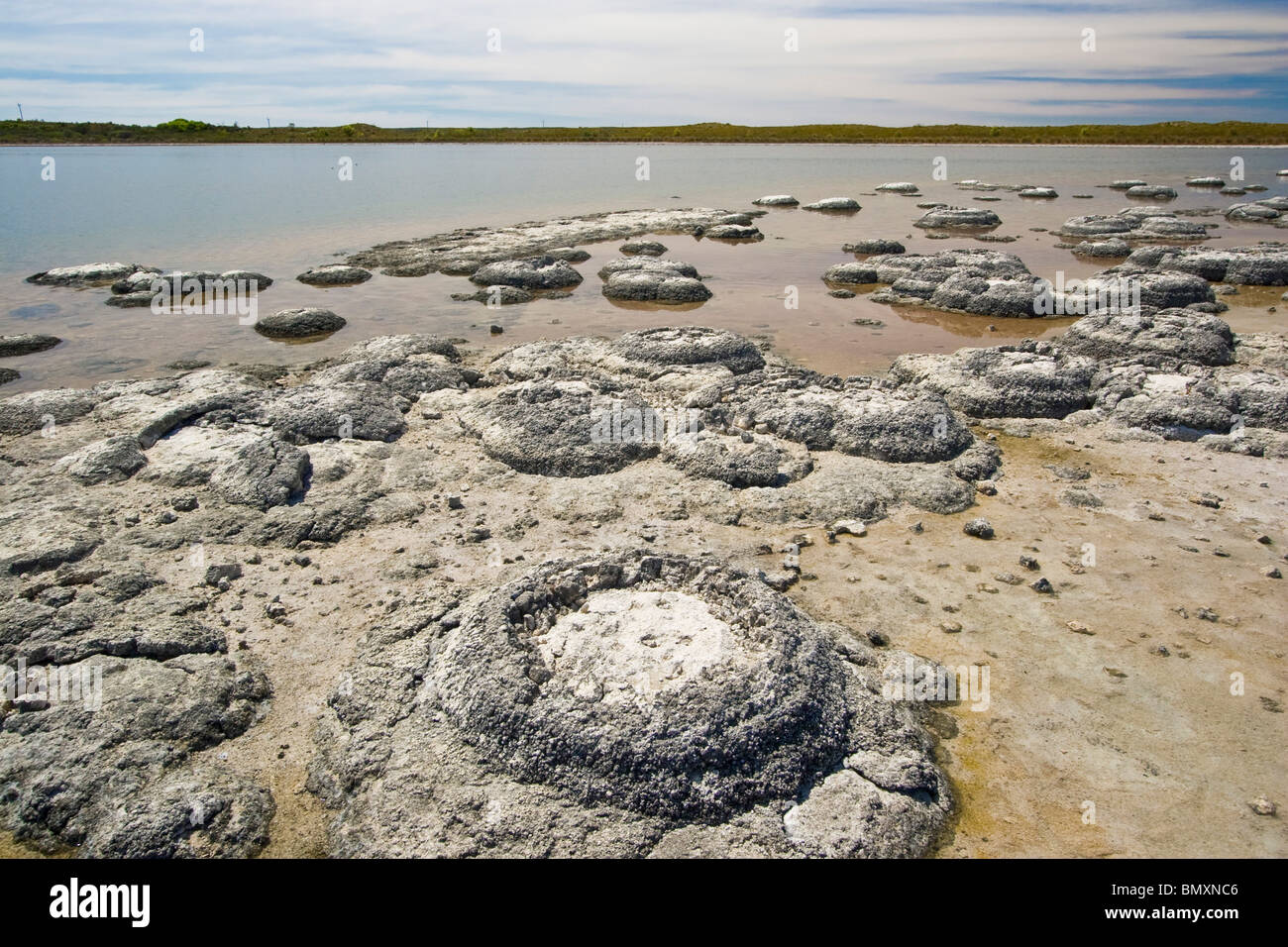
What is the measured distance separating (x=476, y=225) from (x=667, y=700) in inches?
835

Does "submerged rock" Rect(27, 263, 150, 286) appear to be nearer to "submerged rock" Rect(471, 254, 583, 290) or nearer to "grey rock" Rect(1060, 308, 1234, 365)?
"submerged rock" Rect(471, 254, 583, 290)

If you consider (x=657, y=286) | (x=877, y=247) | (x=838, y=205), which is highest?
(x=838, y=205)

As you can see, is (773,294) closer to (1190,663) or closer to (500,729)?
(1190,663)

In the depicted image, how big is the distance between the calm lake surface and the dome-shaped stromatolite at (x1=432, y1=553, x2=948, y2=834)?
664cm

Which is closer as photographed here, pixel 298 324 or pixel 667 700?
pixel 667 700

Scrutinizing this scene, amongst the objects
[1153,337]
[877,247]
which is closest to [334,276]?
[877,247]

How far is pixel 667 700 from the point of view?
11.9 ft

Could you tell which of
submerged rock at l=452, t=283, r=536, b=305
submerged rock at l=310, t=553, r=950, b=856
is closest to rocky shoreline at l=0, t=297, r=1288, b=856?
submerged rock at l=310, t=553, r=950, b=856

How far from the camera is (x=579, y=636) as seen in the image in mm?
4148

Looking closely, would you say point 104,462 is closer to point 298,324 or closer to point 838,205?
point 298,324

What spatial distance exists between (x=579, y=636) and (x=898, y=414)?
4.55 m

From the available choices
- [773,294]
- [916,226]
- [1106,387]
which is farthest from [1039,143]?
[1106,387]

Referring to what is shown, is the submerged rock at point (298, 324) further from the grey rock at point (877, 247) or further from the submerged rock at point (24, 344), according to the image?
the grey rock at point (877, 247)
